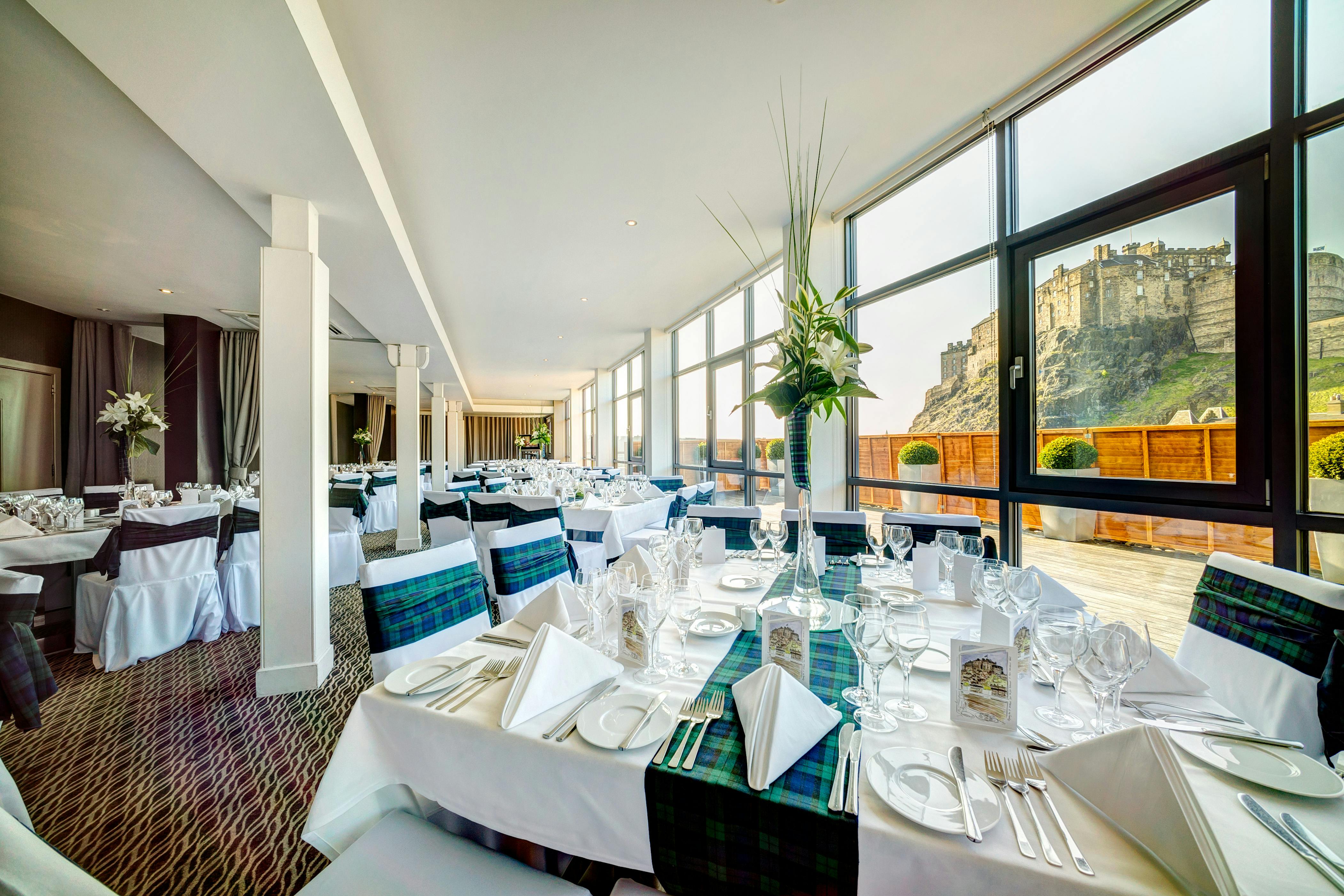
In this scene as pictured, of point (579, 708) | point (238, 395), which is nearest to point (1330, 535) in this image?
point (579, 708)

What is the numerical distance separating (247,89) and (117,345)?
4.90 meters

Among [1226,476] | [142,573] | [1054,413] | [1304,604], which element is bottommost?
[142,573]

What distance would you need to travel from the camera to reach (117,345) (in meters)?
4.80

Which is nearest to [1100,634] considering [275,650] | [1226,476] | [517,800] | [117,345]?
[517,800]

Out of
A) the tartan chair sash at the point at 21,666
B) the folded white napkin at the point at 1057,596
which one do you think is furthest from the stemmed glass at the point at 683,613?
the tartan chair sash at the point at 21,666

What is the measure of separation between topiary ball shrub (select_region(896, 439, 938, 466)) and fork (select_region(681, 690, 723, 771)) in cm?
287

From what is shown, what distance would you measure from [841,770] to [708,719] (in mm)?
241

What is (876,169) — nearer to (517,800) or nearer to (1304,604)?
(1304,604)

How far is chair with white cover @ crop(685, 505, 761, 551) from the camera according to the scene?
269 centimetres

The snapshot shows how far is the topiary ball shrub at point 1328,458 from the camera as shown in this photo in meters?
1.65

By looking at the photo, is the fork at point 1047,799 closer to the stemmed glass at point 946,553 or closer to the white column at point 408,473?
the stemmed glass at point 946,553

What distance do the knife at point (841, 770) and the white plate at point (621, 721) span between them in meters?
0.28

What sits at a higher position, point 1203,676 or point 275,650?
point 1203,676

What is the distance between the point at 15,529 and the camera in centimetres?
271
